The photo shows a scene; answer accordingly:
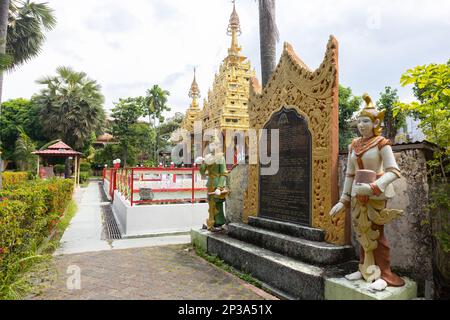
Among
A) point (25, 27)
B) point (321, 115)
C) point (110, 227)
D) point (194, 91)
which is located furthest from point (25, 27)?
point (194, 91)

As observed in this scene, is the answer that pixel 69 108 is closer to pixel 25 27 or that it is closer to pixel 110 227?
pixel 25 27

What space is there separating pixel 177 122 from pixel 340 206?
38842 millimetres

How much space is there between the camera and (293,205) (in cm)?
440

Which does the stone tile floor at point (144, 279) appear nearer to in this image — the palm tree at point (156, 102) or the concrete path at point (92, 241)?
the concrete path at point (92, 241)

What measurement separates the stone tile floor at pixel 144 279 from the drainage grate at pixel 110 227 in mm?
1691

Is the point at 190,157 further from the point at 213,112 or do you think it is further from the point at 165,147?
the point at 165,147

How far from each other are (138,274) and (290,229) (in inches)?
93.9

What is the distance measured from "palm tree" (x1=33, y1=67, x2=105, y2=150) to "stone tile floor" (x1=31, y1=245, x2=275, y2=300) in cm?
2466

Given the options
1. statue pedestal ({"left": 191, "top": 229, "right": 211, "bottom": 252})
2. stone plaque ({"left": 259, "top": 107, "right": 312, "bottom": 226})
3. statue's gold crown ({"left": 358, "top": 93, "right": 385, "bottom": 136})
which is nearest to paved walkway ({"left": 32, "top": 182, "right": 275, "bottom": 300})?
statue pedestal ({"left": 191, "top": 229, "right": 211, "bottom": 252})

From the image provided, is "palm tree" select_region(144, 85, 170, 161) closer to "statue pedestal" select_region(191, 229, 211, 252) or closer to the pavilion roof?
the pavilion roof

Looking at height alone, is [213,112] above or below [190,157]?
above

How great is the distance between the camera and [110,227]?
8.52 meters

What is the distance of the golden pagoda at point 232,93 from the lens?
20.0 m
